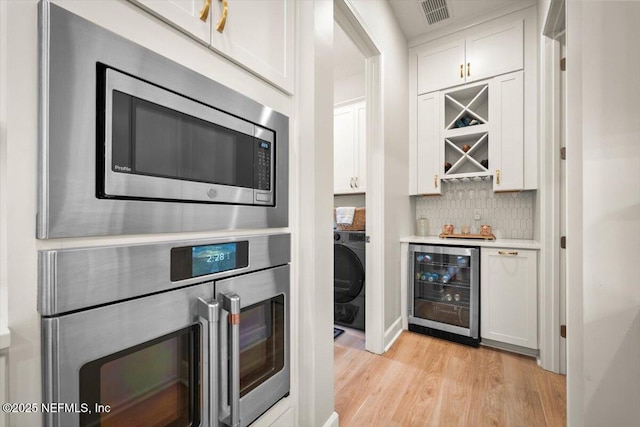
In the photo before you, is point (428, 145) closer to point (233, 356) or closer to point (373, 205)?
point (373, 205)

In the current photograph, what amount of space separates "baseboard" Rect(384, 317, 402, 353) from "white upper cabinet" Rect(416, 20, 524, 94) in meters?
2.39

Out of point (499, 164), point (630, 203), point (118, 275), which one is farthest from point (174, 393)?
point (499, 164)

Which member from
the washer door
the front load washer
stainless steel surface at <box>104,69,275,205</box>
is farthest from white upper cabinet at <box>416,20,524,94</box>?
stainless steel surface at <box>104,69,275,205</box>

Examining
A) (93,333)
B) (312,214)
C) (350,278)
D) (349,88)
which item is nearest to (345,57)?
(349,88)

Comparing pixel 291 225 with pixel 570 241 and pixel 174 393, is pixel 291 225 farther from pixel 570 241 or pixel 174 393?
pixel 570 241

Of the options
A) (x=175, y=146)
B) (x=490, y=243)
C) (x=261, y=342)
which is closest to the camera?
(x=175, y=146)

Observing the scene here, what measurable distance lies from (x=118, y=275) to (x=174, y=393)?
36 centimetres

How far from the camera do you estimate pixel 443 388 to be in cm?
176

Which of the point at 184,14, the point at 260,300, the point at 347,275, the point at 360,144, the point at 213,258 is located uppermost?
the point at 360,144

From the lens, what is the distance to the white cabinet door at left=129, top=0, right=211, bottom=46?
660 mm

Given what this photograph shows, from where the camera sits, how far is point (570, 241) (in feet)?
3.75

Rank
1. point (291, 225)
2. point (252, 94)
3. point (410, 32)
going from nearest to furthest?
point (252, 94)
point (291, 225)
point (410, 32)

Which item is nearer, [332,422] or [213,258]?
[213,258]

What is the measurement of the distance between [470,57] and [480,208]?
1.50 m
